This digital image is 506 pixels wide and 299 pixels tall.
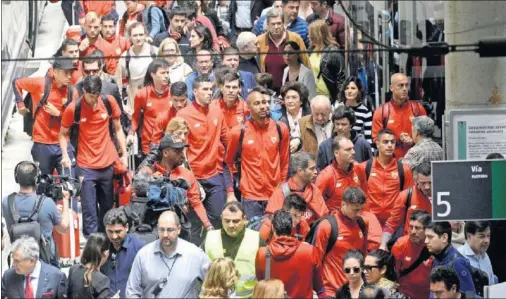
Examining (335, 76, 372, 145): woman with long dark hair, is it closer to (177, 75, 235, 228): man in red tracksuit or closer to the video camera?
(177, 75, 235, 228): man in red tracksuit

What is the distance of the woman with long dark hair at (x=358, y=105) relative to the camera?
2134 cm

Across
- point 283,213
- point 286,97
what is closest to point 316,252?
point 283,213

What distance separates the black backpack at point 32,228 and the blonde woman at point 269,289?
267 cm

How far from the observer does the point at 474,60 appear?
1822 cm

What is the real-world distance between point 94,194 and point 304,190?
287 cm

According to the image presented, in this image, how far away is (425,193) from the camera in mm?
18328

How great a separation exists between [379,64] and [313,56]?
47.3 inches

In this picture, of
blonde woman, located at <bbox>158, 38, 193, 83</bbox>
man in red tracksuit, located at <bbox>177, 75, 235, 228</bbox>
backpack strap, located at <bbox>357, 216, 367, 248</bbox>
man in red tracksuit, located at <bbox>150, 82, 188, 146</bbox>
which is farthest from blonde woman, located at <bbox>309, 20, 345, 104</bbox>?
backpack strap, located at <bbox>357, 216, 367, 248</bbox>

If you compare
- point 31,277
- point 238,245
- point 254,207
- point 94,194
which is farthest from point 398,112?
point 31,277

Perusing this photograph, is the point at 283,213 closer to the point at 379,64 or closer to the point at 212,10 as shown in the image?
the point at 379,64

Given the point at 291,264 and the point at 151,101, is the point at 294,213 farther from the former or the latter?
the point at 151,101

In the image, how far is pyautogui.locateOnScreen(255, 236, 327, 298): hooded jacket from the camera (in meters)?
16.9

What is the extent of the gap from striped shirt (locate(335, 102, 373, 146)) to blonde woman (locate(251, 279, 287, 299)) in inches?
217

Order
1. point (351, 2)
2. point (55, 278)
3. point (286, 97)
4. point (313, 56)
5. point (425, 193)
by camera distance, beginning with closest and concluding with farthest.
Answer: point (55, 278)
point (425, 193)
point (286, 97)
point (313, 56)
point (351, 2)
